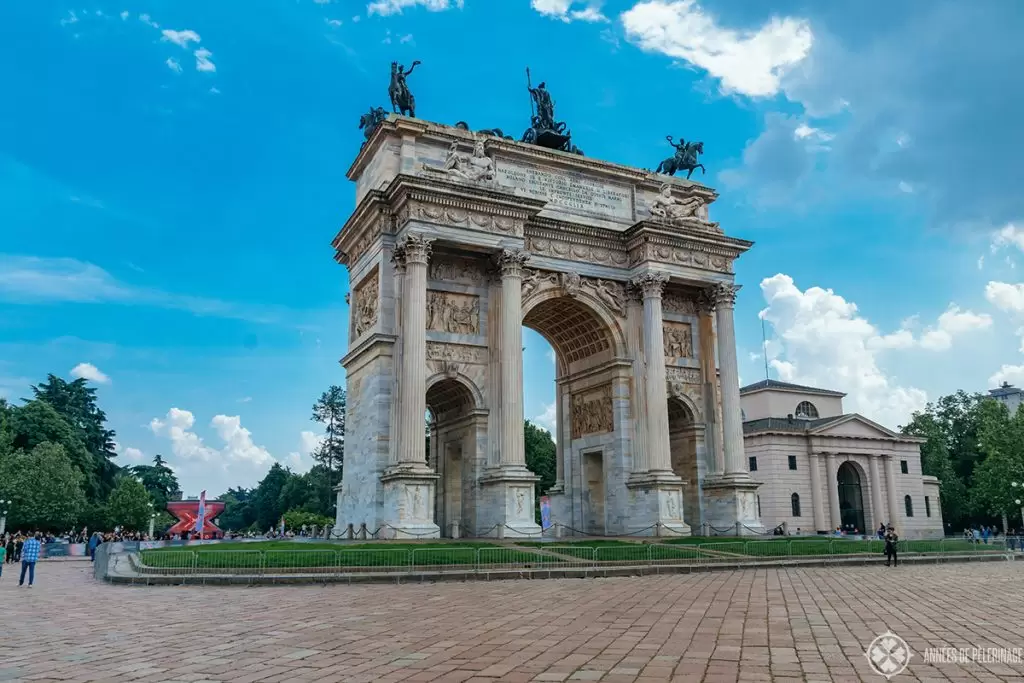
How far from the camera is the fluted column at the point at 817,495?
6366 cm

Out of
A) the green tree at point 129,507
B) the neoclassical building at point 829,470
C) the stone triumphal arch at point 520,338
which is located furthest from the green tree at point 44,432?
the neoclassical building at point 829,470

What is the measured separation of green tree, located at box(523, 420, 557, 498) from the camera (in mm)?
76875

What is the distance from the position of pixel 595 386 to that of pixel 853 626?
100.0 feet

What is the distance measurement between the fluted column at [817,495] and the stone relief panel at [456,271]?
38944 mm

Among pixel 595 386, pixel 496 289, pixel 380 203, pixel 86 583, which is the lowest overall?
pixel 86 583

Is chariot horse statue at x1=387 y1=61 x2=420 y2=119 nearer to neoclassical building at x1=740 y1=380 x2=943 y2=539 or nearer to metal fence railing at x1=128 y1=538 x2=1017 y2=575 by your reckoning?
metal fence railing at x1=128 y1=538 x2=1017 y2=575

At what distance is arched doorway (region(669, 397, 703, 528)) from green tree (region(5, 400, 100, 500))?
56298 millimetres

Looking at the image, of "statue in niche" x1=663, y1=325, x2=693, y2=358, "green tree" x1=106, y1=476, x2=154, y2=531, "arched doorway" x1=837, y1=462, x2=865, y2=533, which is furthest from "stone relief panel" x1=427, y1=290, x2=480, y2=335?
"green tree" x1=106, y1=476, x2=154, y2=531

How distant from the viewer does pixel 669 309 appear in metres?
42.7

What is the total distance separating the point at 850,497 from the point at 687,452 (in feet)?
110

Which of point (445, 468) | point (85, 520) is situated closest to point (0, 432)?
point (85, 520)

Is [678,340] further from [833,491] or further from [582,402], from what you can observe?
[833,491]

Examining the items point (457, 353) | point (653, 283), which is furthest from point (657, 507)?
point (457, 353)

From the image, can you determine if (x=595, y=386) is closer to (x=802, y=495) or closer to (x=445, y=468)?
(x=445, y=468)
